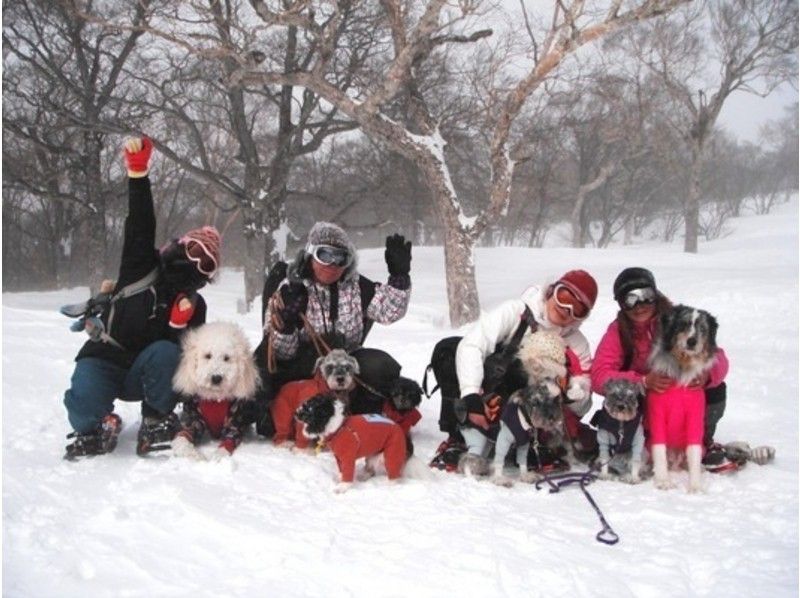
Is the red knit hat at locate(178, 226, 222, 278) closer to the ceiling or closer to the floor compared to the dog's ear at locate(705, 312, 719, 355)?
closer to the ceiling

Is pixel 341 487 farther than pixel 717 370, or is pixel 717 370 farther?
pixel 717 370

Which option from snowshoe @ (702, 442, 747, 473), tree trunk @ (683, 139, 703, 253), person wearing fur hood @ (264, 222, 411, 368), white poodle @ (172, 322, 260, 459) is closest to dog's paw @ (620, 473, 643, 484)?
snowshoe @ (702, 442, 747, 473)

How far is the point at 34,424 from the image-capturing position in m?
4.42

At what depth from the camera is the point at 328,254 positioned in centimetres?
427

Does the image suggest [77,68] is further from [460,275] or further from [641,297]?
[641,297]

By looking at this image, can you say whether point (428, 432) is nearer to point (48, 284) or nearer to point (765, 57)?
point (765, 57)

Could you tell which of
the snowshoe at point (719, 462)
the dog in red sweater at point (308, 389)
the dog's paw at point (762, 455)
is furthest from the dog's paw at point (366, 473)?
the dog's paw at point (762, 455)

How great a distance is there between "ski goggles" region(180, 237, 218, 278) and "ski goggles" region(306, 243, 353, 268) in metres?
0.65

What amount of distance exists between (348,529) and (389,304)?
5.87ft

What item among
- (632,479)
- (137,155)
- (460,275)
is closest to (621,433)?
(632,479)

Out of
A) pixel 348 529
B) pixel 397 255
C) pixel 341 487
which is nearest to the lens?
pixel 348 529

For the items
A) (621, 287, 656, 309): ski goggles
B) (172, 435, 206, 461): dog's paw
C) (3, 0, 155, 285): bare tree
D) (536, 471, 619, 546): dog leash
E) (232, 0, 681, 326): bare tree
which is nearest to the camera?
(536, 471, 619, 546): dog leash

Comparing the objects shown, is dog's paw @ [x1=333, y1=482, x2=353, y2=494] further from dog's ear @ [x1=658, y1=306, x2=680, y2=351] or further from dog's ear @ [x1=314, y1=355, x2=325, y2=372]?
dog's ear @ [x1=658, y1=306, x2=680, y2=351]

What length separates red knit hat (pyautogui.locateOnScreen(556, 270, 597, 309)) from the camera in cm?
394
